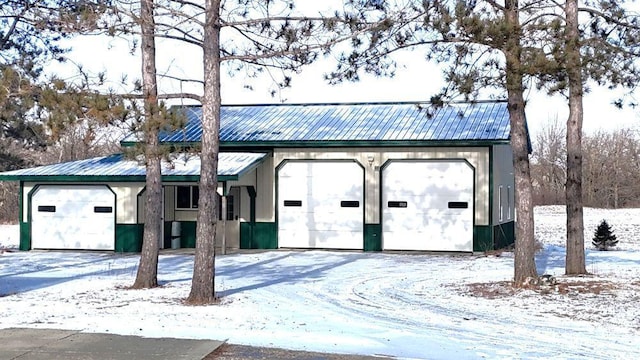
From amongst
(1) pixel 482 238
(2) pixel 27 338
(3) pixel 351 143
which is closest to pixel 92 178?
(3) pixel 351 143

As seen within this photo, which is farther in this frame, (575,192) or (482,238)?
(482,238)

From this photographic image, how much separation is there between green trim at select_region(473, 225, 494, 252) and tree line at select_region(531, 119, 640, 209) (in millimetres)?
36582

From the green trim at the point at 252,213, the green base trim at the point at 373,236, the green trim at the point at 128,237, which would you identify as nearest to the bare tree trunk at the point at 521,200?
the green base trim at the point at 373,236

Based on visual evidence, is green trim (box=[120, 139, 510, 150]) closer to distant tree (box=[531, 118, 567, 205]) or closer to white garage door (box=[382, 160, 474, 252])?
white garage door (box=[382, 160, 474, 252])

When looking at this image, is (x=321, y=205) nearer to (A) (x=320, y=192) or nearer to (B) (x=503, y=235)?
(A) (x=320, y=192)

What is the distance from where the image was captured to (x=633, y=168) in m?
62.1

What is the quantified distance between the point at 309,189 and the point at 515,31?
12165 millimetres

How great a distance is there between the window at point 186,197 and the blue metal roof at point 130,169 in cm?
103

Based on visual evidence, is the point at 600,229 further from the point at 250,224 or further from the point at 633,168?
the point at 633,168

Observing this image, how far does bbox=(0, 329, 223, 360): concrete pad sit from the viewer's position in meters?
8.21

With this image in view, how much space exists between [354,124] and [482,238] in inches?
216

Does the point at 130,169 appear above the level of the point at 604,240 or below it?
above

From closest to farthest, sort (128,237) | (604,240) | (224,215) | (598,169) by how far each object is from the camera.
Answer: (224,215) → (128,237) → (604,240) → (598,169)

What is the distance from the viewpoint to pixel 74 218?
2319 centimetres
